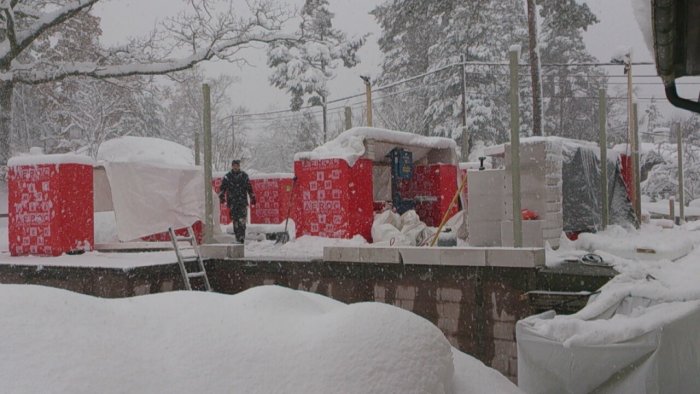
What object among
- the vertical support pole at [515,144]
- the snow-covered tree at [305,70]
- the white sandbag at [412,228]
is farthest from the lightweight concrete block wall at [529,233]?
the snow-covered tree at [305,70]

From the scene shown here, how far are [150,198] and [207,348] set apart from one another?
32.0 ft

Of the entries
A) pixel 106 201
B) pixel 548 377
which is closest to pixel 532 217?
pixel 548 377

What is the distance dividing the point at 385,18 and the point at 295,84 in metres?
5.51

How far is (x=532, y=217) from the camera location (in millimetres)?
9055

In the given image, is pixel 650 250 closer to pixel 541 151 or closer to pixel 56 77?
pixel 541 151

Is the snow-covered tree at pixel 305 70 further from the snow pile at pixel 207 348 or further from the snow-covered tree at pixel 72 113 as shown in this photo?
the snow pile at pixel 207 348

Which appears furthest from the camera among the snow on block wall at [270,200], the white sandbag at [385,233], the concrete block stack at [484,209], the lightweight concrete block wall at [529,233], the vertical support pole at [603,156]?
the snow on block wall at [270,200]

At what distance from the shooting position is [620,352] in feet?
11.9

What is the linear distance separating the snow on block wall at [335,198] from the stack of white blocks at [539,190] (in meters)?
3.73

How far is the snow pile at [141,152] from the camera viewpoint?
11.7m

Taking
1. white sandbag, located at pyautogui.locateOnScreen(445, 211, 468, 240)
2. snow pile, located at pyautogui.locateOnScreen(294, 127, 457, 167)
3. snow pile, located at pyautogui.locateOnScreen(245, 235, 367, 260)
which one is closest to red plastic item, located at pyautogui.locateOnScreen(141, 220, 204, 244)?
snow pile, located at pyautogui.locateOnScreen(245, 235, 367, 260)

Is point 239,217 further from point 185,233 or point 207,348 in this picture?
point 207,348

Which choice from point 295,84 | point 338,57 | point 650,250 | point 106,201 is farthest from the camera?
point 295,84

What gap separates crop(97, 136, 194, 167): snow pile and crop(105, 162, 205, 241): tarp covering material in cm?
14
